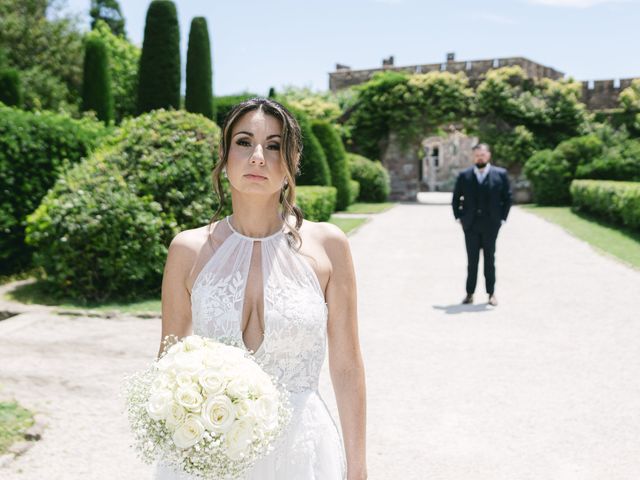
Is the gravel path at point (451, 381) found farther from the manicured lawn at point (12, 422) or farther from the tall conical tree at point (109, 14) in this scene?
the tall conical tree at point (109, 14)

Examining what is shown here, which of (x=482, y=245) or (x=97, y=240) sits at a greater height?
(x=97, y=240)

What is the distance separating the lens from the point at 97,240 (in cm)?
841

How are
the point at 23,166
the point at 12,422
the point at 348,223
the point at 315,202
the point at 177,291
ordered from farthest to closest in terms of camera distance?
the point at 348,223
the point at 315,202
the point at 23,166
the point at 12,422
the point at 177,291

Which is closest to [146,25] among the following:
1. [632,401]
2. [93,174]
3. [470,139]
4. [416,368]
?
[93,174]

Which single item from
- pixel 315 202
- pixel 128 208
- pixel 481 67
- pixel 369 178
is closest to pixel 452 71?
pixel 481 67

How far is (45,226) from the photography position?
8477 millimetres

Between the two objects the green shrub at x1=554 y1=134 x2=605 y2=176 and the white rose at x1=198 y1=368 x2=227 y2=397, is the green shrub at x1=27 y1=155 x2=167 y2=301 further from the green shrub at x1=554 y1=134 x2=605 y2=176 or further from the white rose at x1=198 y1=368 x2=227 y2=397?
the green shrub at x1=554 y1=134 x2=605 y2=176

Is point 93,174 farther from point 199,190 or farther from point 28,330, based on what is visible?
point 28,330

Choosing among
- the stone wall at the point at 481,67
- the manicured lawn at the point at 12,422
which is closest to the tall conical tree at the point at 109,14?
the stone wall at the point at 481,67

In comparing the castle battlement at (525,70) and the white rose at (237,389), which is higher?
the castle battlement at (525,70)

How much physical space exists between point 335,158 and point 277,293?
22.0 meters

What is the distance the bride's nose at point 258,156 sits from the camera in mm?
1894

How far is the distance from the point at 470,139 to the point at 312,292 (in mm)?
51624

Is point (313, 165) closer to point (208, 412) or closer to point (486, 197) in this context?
point (486, 197)
